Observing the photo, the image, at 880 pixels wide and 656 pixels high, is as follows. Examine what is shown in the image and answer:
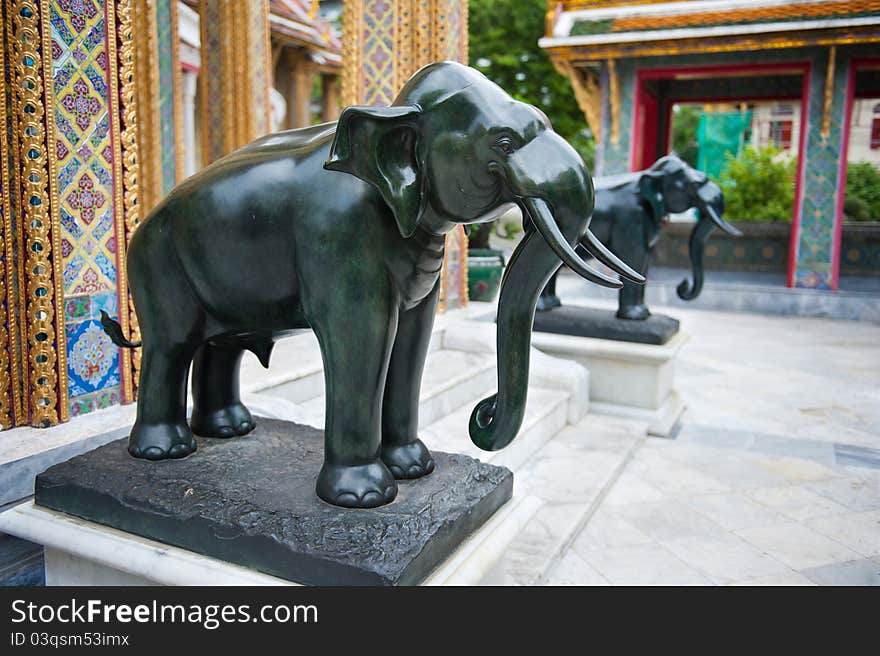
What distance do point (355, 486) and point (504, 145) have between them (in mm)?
713

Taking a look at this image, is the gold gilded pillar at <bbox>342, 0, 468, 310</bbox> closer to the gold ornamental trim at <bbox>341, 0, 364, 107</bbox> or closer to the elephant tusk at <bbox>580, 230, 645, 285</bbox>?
the gold ornamental trim at <bbox>341, 0, 364, 107</bbox>

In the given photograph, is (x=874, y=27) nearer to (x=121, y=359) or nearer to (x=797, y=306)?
(x=797, y=306)

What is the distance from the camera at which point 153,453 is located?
5.83 feet

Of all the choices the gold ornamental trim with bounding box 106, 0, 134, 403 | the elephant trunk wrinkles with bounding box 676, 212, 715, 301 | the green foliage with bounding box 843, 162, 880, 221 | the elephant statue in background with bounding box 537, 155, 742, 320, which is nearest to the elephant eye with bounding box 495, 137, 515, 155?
the gold ornamental trim with bounding box 106, 0, 134, 403

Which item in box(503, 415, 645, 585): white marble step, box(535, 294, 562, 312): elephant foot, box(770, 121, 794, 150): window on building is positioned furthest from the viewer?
box(770, 121, 794, 150): window on building

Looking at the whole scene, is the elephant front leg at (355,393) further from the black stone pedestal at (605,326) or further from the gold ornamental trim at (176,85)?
the gold ornamental trim at (176,85)

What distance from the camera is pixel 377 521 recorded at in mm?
1474

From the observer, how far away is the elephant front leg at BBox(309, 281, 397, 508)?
1.43 metres

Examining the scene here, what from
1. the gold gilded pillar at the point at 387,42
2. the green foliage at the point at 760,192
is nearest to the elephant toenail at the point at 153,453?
the gold gilded pillar at the point at 387,42

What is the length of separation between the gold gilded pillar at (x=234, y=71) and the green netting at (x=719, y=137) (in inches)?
628

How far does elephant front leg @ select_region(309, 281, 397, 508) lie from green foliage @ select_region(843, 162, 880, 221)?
45.1 ft

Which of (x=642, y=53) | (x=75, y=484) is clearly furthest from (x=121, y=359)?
(x=642, y=53)

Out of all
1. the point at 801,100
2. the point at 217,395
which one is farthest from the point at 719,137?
the point at 217,395

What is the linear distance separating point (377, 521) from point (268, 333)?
0.49 metres
